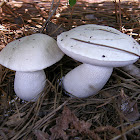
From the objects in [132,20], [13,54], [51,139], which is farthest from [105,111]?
[132,20]

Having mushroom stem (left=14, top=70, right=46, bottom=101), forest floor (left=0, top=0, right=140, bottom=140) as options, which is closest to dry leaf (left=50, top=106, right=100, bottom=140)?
forest floor (left=0, top=0, right=140, bottom=140)

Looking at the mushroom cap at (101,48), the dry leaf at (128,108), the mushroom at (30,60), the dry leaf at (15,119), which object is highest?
the mushroom cap at (101,48)

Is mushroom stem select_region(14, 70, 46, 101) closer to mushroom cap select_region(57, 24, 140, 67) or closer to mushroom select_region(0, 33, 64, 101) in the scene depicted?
mushroom select_region(0, 33, 64, 101)

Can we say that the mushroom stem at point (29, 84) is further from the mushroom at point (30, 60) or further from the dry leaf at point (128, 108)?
the dry leaf at point (128, 108)

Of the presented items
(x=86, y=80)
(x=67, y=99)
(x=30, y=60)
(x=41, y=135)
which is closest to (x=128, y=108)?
(x=86, y=80)

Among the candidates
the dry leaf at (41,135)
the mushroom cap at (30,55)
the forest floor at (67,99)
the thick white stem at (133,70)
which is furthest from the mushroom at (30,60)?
the thick white stem at (133,70)

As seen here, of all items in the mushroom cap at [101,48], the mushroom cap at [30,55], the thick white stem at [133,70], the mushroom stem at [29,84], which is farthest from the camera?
the thick white stem at [133,70]

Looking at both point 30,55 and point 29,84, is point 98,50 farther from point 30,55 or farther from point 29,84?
point 29,84

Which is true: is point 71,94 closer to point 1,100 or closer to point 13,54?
point 13,54
